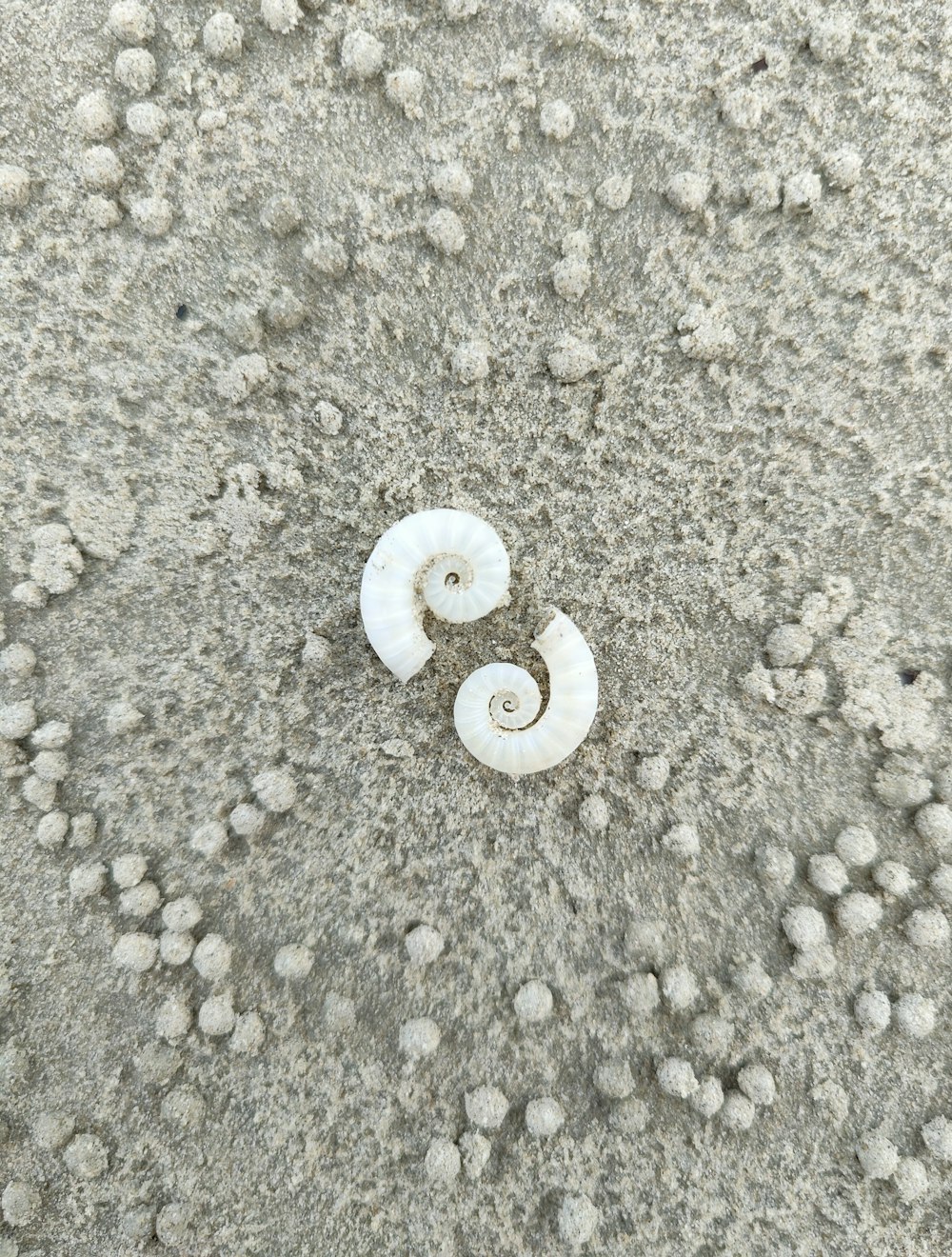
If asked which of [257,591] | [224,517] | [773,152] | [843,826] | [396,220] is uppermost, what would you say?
[396,220]

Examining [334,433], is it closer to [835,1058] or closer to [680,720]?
[680,720]

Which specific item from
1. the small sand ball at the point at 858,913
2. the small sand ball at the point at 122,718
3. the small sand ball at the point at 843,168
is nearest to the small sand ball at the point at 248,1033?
the small sand ball at the point at 122,718

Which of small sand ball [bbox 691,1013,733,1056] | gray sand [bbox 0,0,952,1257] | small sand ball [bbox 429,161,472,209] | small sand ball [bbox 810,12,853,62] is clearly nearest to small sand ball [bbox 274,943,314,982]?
gray sand [bbox 0,0,952,1257]

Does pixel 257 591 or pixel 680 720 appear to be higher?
pixel 257 591

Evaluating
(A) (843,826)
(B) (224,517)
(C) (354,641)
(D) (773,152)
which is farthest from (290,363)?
(A) (843,826)

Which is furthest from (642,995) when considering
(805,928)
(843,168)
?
(843,168)

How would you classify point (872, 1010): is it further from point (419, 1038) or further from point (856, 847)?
point (419, 1038)
